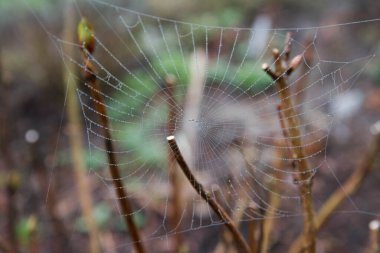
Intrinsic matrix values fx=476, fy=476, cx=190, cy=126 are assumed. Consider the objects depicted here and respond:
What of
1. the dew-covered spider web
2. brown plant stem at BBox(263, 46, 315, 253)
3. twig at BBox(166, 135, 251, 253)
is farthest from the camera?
the dew-covered spider web

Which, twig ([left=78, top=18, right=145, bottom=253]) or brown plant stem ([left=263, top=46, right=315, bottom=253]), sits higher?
twig ([left=78, top=18, right=145, bottom=253])

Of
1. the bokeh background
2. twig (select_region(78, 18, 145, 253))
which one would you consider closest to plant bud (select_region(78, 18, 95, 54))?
twig (select_region(78, 18, 145, 253))

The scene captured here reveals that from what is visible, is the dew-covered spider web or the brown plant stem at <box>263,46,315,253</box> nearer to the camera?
the brown plant stem at <box>263,46,315,253</box>

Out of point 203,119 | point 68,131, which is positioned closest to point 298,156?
point 203,119

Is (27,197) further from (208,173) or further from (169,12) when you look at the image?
(169,12)

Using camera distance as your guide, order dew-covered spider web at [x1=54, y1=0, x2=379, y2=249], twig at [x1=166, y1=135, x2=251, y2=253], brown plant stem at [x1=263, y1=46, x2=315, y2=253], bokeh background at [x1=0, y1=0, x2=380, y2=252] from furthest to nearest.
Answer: dew-covered spider web at [x1=54, y1=0, x2=379, y2=249] < bokeh background at [x1=0, y1=0, x2=380, y2=252] < brown plant stem at [x1=263, y1=46, x2=315, y2=253] < twig at [x1=166, y1=135, x2=251, y2=253]

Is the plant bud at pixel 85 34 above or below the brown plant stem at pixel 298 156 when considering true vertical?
above

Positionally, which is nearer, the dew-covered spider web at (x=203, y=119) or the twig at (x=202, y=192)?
the twig at (x=202, y=192)

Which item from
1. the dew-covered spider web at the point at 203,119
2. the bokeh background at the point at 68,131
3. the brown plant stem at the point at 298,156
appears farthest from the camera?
the dew-covered spider web at the point at 203,119

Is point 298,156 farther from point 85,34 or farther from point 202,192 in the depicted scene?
point 85,34

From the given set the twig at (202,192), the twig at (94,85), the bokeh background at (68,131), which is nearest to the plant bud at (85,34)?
the twig at (94,85)

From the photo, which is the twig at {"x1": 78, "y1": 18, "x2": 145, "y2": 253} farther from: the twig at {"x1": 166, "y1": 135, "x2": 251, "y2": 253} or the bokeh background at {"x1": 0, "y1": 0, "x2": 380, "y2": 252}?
the bokeh background at {"x1": 0, "y1": 0, "x2": 380, "y2": 252}

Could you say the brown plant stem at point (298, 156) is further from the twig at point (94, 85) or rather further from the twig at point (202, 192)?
the twig at point (94, 85)
